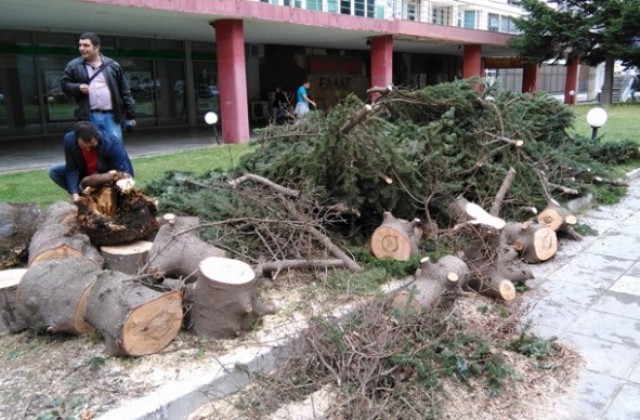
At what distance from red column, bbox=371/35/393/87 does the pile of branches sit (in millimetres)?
12383

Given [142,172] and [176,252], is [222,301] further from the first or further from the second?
[142,172]

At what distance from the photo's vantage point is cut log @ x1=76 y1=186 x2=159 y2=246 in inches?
163

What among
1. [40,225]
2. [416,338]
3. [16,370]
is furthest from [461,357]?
[40,225]

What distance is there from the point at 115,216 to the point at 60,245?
0.48m

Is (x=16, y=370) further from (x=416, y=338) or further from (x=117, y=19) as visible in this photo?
(x=117, y=19)

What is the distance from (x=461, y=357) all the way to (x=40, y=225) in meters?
3.36

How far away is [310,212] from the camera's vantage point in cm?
486

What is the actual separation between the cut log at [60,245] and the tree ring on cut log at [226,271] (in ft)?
2.64

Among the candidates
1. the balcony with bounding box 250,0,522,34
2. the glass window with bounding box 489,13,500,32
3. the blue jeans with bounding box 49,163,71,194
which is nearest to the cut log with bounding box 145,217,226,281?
the blue jeans with bounding box 49,163,71,194

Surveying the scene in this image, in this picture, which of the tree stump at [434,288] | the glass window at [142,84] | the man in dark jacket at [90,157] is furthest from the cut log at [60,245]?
the glass window at [142,84]

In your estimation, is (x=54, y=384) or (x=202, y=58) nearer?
(x=54, y=384)

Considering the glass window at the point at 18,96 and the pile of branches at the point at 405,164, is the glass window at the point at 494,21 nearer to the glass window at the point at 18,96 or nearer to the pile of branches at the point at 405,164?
the glass window at the point at 18,96

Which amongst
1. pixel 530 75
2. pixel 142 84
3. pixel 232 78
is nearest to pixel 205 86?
pixel 142 84

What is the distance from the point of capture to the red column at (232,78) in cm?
1425
